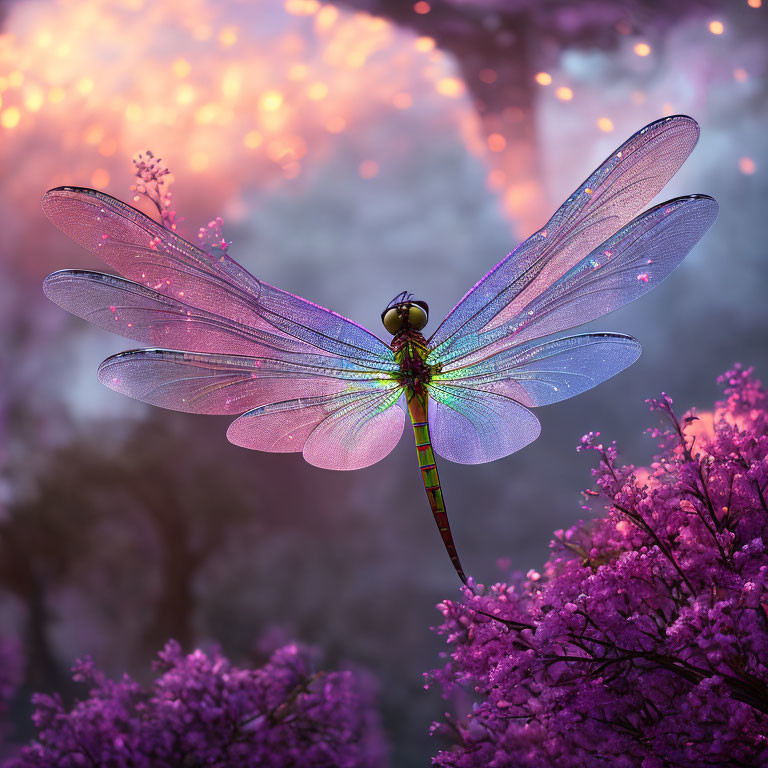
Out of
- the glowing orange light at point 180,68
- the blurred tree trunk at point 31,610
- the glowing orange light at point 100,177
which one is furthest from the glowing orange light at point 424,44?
the blurred tree trunk at point 31,610

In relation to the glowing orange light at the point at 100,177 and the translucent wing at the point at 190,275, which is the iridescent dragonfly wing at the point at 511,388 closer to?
the translucent wing at the point at 190,275

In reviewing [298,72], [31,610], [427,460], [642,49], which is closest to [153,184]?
[427,460]

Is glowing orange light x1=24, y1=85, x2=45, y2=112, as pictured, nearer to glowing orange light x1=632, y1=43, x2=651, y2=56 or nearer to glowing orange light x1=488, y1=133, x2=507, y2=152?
glowing orange light x1=488, y1=133, x2=507, y2=152

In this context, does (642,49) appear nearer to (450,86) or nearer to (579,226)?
(450,86)

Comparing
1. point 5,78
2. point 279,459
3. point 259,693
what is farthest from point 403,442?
point 5,78

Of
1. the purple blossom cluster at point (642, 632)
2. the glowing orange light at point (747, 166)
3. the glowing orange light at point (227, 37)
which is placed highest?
the glowing orange light at point (227, 37)

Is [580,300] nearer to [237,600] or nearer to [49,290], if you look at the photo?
[49,290]
